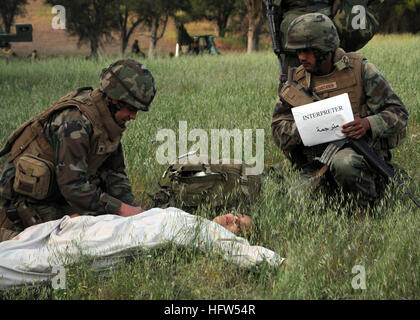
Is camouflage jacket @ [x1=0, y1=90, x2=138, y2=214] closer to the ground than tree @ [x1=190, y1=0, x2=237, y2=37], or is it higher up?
closer to the ground

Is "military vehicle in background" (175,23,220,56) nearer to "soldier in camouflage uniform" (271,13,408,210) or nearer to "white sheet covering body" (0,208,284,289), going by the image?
"soldier in camouflage uniform" (271,13,408,210)

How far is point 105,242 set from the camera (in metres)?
3.63

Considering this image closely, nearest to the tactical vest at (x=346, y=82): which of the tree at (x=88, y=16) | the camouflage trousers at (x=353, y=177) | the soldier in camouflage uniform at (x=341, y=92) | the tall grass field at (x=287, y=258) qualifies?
the soldier in camouflage uniform at (x=341, y=92)

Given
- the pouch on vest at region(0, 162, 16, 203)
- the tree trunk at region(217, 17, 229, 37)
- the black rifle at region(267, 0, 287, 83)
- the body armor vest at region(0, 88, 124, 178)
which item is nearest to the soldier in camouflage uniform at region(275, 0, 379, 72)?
the black rifle at region(267, 0, 287, 83)

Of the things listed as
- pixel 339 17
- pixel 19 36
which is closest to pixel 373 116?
pixel 339 17

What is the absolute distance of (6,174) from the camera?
13.7ft

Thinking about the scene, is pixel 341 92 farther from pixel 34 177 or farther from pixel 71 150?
pixel 34 177

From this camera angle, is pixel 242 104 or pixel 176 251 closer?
pixel 176 251

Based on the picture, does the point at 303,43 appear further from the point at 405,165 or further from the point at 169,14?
the point at 169,14

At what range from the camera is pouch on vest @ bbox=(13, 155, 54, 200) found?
3947 millimetres

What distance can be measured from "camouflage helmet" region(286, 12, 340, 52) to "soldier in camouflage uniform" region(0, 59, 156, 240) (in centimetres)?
125

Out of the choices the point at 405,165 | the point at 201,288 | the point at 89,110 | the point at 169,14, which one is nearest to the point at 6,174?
the point at 89,110

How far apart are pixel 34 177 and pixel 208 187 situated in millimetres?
1397
